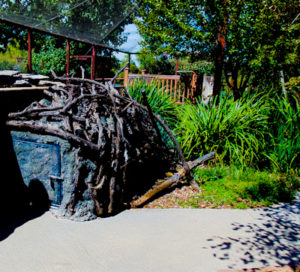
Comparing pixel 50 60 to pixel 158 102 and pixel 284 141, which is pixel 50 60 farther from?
pixel 284 141

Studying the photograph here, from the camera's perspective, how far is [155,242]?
11.5ft

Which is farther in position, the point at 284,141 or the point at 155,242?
the point at 284,141

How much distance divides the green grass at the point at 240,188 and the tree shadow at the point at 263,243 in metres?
0.48

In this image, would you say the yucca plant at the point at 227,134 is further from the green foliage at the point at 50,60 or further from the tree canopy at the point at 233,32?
the green foliage at the point at 50,60

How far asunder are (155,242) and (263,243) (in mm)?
1271

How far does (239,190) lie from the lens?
5.14m

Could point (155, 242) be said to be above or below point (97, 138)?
below

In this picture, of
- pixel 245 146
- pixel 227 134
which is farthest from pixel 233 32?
pixel 245 146

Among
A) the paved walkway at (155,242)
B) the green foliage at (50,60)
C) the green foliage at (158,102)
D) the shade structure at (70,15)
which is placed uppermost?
the shade structure at (70,15)

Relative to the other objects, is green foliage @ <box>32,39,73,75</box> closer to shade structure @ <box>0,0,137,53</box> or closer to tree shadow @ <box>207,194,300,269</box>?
shade structure @ <box>0,0,137,53</box>

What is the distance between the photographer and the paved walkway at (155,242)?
3.06 m

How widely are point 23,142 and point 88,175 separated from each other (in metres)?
1.06

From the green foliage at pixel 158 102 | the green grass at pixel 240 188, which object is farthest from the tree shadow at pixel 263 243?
the green foliage at pixel 158 102

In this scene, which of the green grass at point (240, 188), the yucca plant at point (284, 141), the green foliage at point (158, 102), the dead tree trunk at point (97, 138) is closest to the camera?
the dead tree trunk at point (97, 138)
